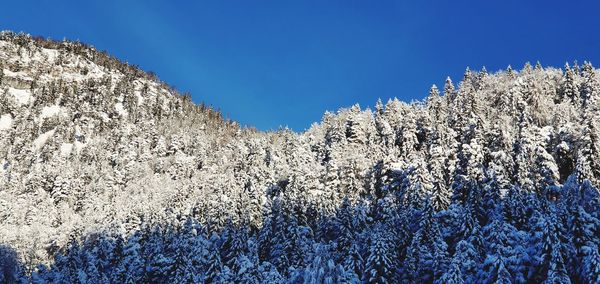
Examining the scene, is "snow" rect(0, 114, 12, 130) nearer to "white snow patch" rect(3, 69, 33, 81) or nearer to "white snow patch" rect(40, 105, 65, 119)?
"white snow patch" rect(40, 105, 65, 119)

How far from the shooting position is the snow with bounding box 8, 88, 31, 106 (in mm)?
170000

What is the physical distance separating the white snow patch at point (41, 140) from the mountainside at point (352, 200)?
909cm

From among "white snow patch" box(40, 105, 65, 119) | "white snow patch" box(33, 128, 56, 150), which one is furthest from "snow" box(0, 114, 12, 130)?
"white snow patch" box(33, 128, 56, 150)

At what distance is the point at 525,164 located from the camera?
56094 millimetres

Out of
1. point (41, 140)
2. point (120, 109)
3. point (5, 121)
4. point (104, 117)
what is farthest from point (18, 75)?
point (41, 140)

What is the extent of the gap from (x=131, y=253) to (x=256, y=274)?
29225 mm

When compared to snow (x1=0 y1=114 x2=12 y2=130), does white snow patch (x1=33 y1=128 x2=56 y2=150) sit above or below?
below

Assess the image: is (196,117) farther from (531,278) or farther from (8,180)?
(531,278)

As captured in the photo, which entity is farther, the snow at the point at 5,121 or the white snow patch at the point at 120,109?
the white snow patch at the point at 120,109

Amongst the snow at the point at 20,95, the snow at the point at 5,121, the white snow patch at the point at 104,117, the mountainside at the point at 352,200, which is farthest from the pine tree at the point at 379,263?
the snow at the point at 20,95

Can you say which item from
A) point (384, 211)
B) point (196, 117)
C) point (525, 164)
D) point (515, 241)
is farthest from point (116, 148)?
point (515, 241)

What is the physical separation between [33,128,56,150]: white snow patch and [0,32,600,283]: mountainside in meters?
9.09

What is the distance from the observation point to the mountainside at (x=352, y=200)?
1526 inches

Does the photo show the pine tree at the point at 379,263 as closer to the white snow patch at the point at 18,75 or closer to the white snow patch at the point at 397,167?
the white snow patch at the point at 397,167
